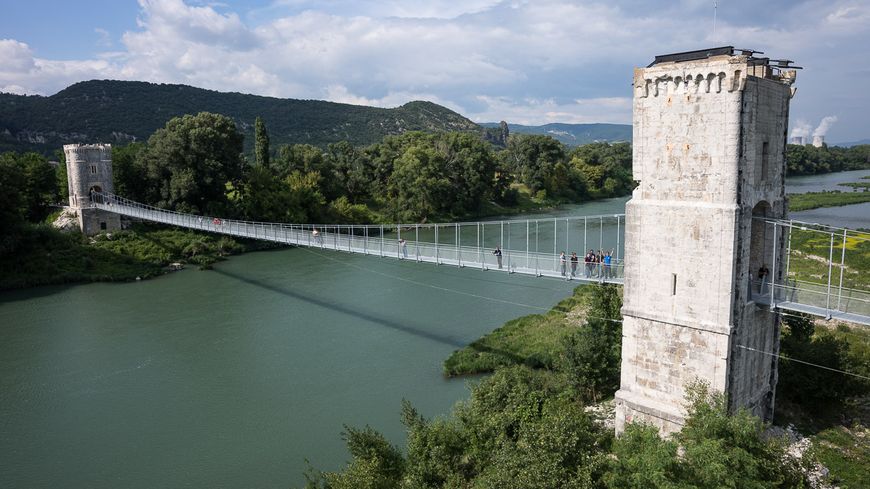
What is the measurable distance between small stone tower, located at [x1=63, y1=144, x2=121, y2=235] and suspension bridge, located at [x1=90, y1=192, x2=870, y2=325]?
372 millimetres

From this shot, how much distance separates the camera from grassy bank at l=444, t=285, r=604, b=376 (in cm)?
1262

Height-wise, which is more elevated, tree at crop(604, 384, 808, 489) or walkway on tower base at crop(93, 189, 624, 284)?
walkway on tower base at crop(93, 189, 624, 284)

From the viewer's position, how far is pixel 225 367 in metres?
13.6

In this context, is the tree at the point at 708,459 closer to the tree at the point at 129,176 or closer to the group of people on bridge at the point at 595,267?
the group of people on bridge at the point at 595,267

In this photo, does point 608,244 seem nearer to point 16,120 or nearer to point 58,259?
point 58,259

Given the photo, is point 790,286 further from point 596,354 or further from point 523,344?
point 523,344

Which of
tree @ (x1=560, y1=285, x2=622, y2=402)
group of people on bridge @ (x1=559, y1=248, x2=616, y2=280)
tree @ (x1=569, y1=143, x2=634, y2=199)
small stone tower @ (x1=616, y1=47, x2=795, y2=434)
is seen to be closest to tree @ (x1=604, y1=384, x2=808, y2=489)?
small stone tower @ (x1=616, y1=47, x2=795, y2=434)

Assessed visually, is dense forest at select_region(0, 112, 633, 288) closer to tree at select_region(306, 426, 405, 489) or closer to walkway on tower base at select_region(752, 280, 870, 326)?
tree at select_region(306, 426, 405, 489)

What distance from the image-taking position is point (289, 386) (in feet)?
40.7

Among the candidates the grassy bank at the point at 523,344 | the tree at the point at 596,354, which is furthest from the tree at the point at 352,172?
the tree at the point at 596,354

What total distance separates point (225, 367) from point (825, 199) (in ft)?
119

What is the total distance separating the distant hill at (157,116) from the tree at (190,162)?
771 inches

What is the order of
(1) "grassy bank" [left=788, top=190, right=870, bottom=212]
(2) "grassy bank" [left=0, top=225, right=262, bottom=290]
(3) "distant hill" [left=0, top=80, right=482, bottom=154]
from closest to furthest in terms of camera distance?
(2) "grassy bank" [left=0, top=225, right=262, bottom=290]
(1) "grassy bank" [left=788, top=190, right=870, bottom=212]
(3) "distant hill" [left=0, top=80, right=482, bottom=154]

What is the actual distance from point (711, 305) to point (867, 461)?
2882 millimetres
